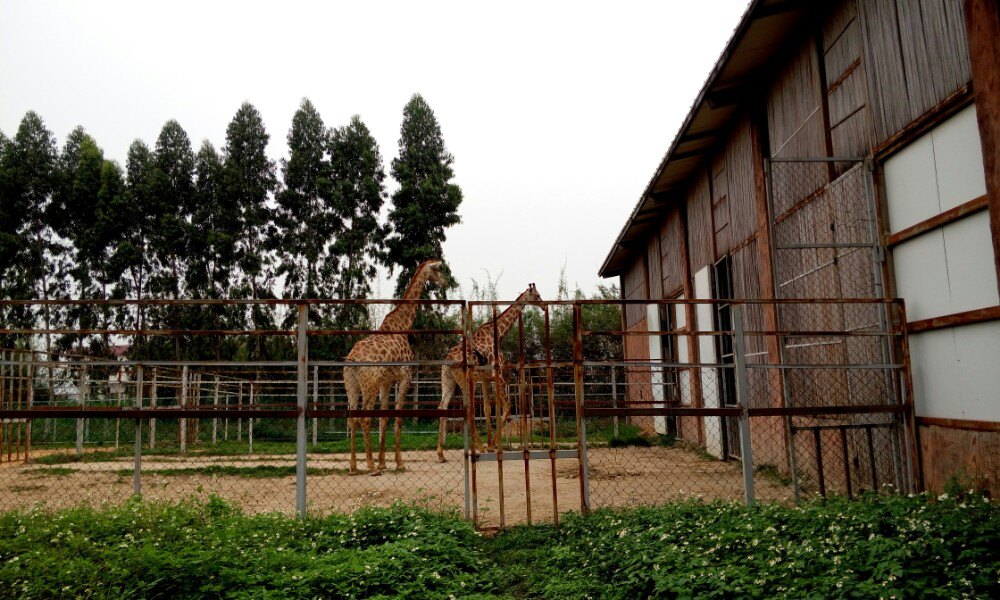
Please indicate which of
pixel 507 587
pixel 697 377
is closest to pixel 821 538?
pixel 507 587

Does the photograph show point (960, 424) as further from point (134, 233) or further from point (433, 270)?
point (134, 233)

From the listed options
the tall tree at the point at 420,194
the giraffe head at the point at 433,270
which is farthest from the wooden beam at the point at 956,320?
the tall tree at the point at 420,194

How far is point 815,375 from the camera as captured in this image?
24.1ft

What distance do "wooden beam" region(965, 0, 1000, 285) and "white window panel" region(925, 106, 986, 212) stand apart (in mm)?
159

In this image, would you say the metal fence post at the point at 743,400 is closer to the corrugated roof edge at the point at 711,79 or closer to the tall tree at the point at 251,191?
the corrugated roof edge at the point at 711,79

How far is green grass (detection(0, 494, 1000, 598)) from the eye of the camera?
10.8ft

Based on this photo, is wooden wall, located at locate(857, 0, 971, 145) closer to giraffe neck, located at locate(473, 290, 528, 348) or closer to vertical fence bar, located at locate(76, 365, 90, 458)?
giraffe neck, located at locate(473, 290, 528, 348)

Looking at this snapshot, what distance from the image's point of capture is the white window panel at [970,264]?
4.60 metres

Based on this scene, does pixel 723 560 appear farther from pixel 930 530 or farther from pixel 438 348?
pixel 438 348

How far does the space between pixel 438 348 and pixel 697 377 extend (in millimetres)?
8825

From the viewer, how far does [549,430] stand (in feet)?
31.8

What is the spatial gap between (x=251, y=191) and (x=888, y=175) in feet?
56.2

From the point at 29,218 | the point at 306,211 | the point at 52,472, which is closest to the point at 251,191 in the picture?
the point at 306,211

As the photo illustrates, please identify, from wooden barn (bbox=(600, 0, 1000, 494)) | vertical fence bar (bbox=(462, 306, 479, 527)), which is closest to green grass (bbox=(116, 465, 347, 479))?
vertical fence bar (bbox=(462, 306, 479, 527))
